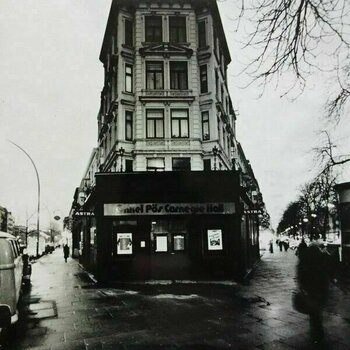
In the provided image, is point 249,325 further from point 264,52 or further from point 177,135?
point 177,135

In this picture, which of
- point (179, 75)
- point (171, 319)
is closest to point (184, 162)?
point (179, 75)

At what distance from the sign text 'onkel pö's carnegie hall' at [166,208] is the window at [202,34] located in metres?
13.4

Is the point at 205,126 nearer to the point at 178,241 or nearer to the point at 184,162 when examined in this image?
the point at 184,162

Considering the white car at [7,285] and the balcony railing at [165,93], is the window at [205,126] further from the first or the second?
the white car at [7,285]

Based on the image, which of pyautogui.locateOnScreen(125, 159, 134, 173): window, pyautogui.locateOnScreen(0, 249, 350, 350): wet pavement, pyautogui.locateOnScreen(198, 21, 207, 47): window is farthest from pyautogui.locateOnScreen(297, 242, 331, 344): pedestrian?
pyautogui.locateOnScreen(198, 21, 207, 47): window

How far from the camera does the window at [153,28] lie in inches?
1052

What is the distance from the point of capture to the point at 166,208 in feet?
61.2

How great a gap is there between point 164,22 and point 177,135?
7766mm

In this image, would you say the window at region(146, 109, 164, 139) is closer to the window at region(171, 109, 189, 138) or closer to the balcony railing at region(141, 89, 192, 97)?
the window at region(171, 109, 189, 138)

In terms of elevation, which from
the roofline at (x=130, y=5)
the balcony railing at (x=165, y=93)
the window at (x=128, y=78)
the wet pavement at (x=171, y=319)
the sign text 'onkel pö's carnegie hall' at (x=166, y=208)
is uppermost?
the roofline at (x=130, y=5)

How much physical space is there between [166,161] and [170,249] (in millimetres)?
8231

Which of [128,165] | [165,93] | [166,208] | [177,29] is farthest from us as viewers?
[177,29]

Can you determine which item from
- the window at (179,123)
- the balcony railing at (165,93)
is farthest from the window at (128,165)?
the balcony railing at (165,93)

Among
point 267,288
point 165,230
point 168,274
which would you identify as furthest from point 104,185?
point 267,288
